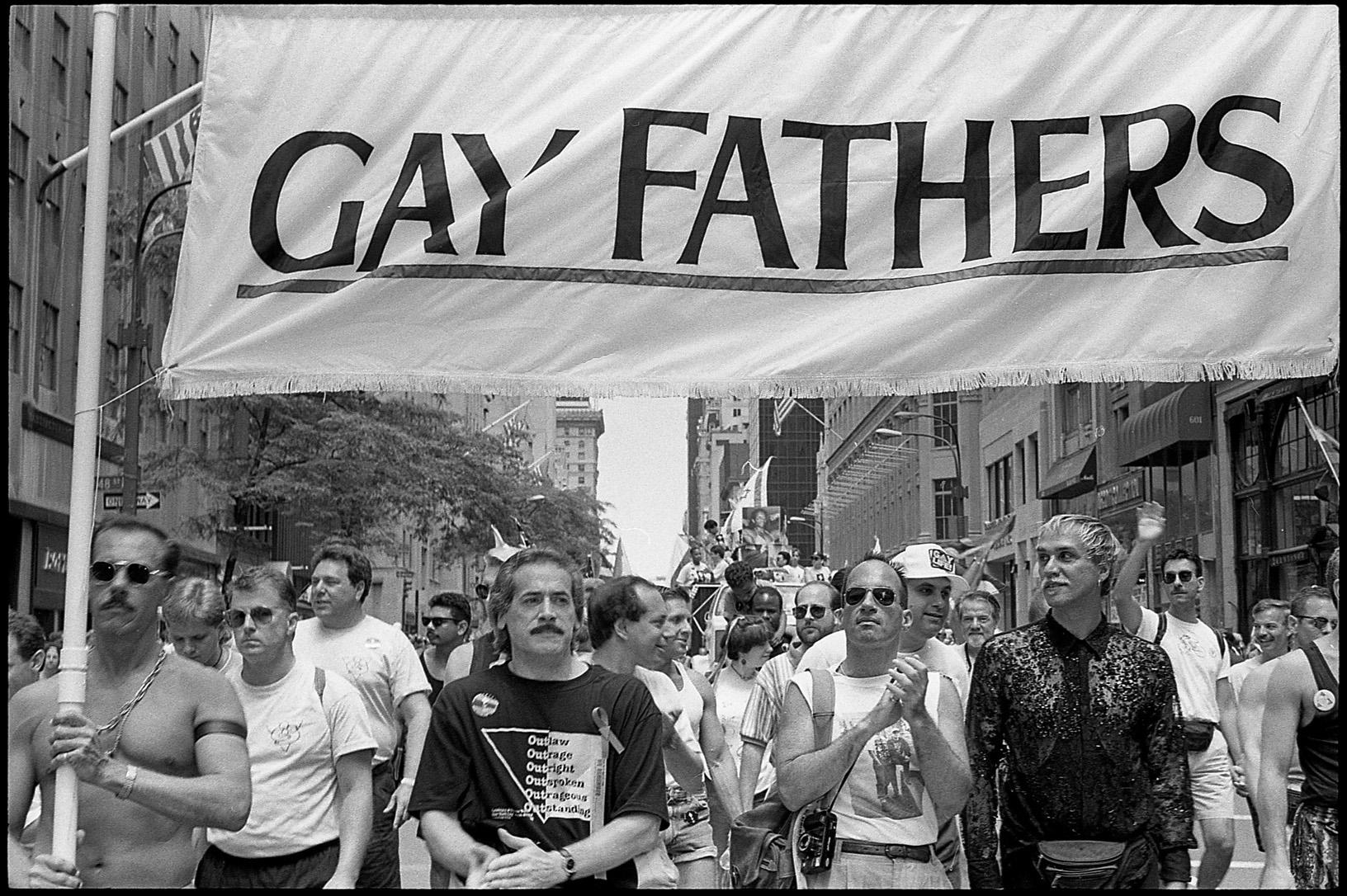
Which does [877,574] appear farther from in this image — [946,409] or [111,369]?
[946,409]

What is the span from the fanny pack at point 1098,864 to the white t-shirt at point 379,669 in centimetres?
384

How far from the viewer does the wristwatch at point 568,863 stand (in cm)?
421

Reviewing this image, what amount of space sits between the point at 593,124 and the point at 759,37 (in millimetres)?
569

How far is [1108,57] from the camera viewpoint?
486 cm

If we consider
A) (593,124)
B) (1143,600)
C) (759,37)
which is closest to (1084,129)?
(759,37)

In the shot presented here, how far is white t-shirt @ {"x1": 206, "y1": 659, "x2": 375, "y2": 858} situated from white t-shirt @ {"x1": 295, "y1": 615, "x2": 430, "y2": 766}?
1.27 meters

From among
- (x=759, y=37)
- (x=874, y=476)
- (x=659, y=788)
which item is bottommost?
(x=659, y=788)

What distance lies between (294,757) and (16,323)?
90.0ft

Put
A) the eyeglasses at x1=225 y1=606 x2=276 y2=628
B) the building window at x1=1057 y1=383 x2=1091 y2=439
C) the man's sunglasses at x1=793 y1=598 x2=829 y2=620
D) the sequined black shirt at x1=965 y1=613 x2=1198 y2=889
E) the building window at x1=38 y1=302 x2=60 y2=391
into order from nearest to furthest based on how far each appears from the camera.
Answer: the sequined black shirt at x1=965 y1=613 x2=1198 y2=889 < the eyeglasses at x1=225 y1=606 x2=276 y2=628 < the man's sunglasses at x1=793 y1=598 x2=829 y2=620 < the building window at x1=38 y1=302 x2=60 y2=391 < the building window at x1=1057 y1=383 x2=1091 y2=439

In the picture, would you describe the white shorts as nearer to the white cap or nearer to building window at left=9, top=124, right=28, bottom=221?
the white cap

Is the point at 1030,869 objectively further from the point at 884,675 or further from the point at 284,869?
the point at 284,869

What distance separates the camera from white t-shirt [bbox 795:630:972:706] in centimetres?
668

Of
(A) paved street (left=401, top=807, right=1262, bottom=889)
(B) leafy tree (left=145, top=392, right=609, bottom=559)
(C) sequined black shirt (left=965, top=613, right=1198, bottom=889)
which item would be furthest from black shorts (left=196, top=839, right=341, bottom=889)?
(B) leafy tree (left=145, top=392, right=609, bottom=559)

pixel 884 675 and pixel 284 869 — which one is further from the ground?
pixel 884 675
